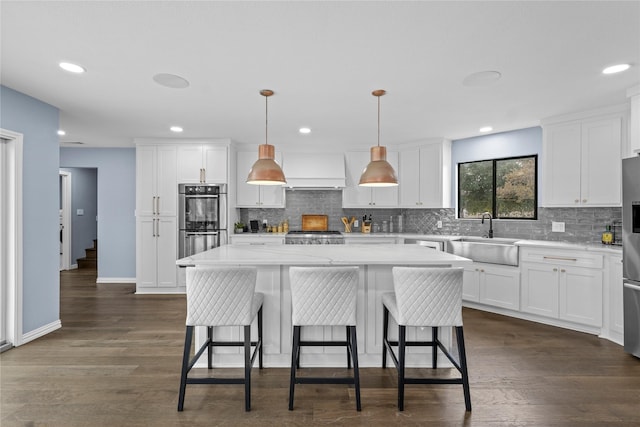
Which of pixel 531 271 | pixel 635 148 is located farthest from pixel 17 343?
pixel 635 148

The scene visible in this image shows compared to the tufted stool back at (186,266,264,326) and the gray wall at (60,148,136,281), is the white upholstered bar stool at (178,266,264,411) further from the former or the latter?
the gray wall at (60,148,136,281)

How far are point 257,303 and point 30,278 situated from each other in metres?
2.55

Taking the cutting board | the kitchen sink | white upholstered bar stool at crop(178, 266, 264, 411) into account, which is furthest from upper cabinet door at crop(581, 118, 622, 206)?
white upholstered bar stool at crop(178, 266, 264, 411)

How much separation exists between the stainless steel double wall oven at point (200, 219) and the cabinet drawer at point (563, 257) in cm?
420

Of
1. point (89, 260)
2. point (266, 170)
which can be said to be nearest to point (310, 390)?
point (266, 170)

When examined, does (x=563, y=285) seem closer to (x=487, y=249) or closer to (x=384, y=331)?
(x=487, y=249)

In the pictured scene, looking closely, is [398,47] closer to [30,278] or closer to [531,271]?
[531,271]

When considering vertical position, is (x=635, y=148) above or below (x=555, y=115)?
below

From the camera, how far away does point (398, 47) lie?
Answer: 2.29 meters

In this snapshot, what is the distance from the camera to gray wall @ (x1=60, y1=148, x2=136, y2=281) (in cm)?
596

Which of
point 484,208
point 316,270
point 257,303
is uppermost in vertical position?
point 484,208

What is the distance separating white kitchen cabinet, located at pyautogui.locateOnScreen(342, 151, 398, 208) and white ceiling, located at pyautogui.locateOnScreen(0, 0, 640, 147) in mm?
1569

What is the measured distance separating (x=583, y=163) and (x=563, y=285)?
141 centimetres

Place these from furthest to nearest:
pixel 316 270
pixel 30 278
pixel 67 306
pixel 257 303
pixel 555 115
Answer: pixel 67 306 → pixel 555 115 → pixel 30 278 → pixel 257 303 → pixel 316 270
